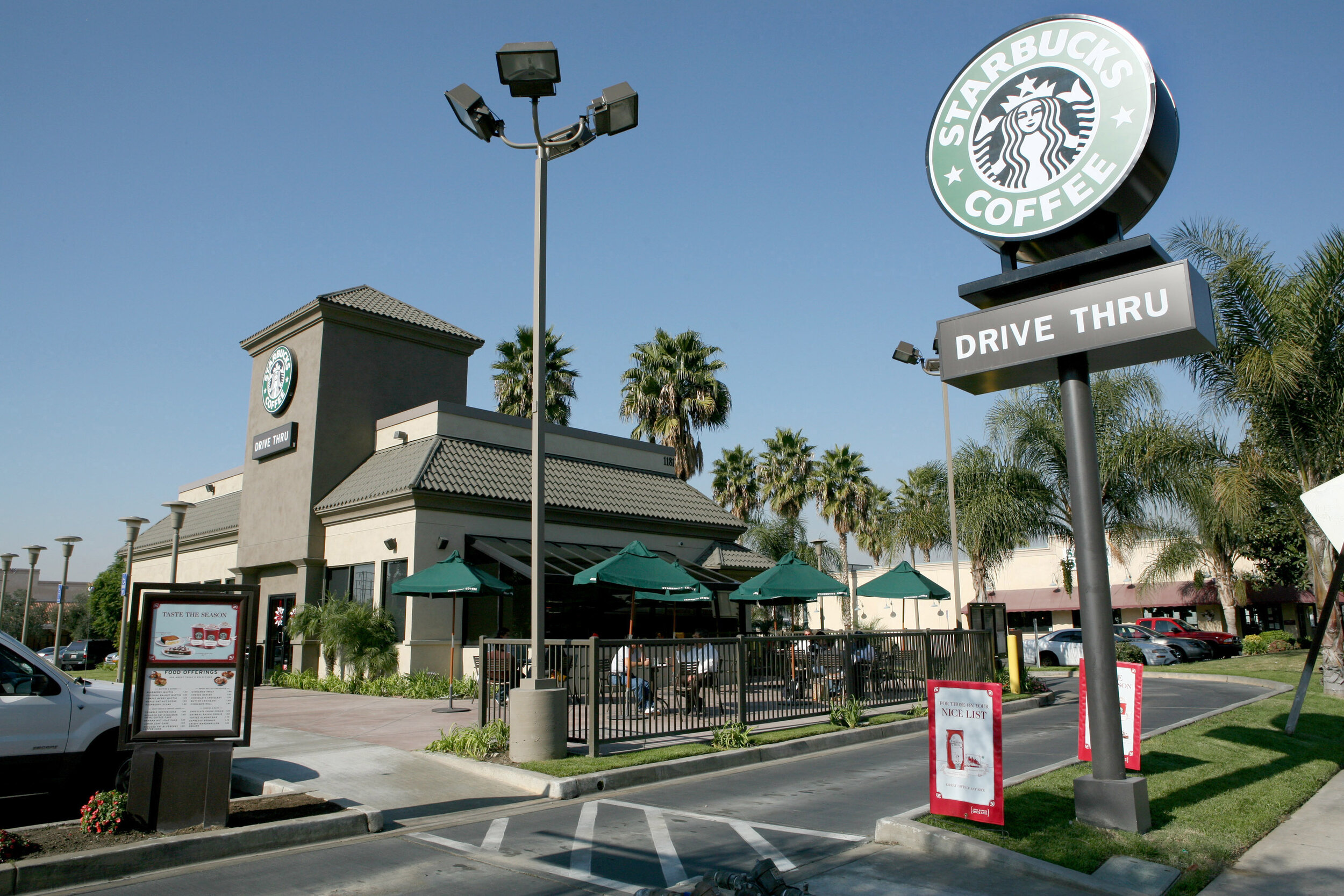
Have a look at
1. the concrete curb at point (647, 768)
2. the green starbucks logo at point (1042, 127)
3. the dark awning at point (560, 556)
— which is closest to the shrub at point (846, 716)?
the concrete curb at point (647, 768)

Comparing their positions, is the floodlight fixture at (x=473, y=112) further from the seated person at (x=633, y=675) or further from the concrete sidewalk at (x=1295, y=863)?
the concrete sidewalk at (x=1295, y=863)

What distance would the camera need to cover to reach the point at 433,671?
20.8 metres

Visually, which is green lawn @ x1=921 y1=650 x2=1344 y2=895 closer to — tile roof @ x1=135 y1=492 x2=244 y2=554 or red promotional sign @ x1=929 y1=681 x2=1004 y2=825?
red promotional sign @ x1=929 y1=681 x2=1004 y2=825

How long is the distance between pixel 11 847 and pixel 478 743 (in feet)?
17.4

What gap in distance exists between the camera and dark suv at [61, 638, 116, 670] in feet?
120

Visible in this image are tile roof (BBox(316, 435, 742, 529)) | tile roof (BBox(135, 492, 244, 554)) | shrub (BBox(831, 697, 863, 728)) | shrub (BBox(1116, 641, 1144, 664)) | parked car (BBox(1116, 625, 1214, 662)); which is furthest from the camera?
parked car (BBox(1116, 625, 1214, 662))

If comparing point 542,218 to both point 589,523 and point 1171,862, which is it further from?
point 589,523

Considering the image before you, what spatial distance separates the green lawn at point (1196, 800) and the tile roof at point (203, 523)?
→ 2546 centimetres

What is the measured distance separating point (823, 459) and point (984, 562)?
16.4m

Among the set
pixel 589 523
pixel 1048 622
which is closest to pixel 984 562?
pixel 589 523

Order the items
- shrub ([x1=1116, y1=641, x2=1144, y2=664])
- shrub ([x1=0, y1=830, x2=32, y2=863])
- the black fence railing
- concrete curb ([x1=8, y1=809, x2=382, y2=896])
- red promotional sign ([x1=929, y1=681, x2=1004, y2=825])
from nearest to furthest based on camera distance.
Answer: concrete curb ([x1=8, y1=809, x2=382, y2=896])
shrub ([x1=0, y1=830, x2=32, y2=863])
red promotional sign ([x1=929, y1=681, x2=1004, y2=825])
the black fence railing
shrub ([x1=1116, y1=641, x2=1144, y2=664])

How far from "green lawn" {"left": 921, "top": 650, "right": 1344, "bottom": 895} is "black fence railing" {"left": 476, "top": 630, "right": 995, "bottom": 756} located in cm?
328

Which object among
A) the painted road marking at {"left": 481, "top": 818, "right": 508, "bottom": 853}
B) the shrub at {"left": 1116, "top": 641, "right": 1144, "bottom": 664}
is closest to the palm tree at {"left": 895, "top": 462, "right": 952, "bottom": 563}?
the shrub at {"left": 1116, "top": 641, "right": 1144, "bottom": 664}

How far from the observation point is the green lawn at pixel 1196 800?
6.18 metres
